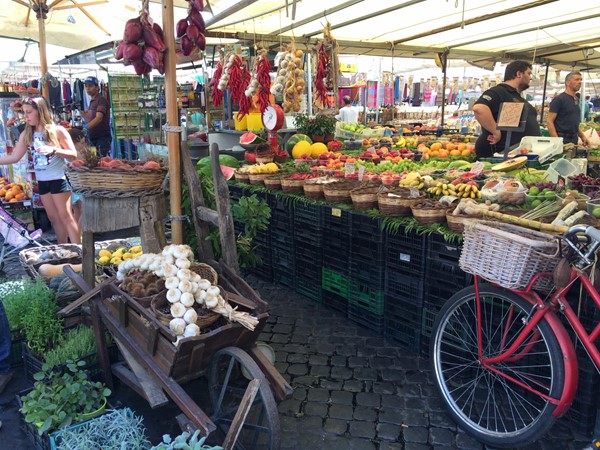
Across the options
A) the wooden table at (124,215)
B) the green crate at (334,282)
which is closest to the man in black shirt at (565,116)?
the green crate at (334,282)

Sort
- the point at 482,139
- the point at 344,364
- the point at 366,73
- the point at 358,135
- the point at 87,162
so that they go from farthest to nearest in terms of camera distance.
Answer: the point at 366,73
the point at 358,135
the point at 482,139
the point at 344,364
the point at 87,162

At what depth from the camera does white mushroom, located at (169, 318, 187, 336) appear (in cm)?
248

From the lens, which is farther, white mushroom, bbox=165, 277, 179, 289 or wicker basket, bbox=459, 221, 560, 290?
white mushroom, bbox=165, 277, 179, 289

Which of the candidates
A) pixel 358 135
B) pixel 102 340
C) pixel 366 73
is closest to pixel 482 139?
pixel 358 135

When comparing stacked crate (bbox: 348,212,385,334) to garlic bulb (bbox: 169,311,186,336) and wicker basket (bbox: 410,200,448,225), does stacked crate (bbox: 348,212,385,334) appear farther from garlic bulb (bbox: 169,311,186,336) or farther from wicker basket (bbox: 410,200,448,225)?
garlic bulb (bbox: 169,311,186,336)

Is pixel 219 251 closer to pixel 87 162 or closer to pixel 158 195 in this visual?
pixel 158 195

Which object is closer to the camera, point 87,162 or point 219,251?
point 87,162

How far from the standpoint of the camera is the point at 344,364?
3.69m

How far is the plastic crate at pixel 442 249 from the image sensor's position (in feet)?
10.9

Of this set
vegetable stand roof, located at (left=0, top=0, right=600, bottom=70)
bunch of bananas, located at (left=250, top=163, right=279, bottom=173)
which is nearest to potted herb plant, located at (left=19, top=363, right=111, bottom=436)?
bunch of bananas, located at (left=250, top=163, right=279, bottom=173)

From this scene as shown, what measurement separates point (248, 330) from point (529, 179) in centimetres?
295

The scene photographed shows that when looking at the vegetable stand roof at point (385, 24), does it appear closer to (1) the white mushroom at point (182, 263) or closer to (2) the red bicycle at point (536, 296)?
(1) the white mushroom at point (182, 263)

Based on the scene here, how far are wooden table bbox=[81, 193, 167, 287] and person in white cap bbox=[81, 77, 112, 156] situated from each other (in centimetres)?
702

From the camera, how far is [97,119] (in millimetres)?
9844
